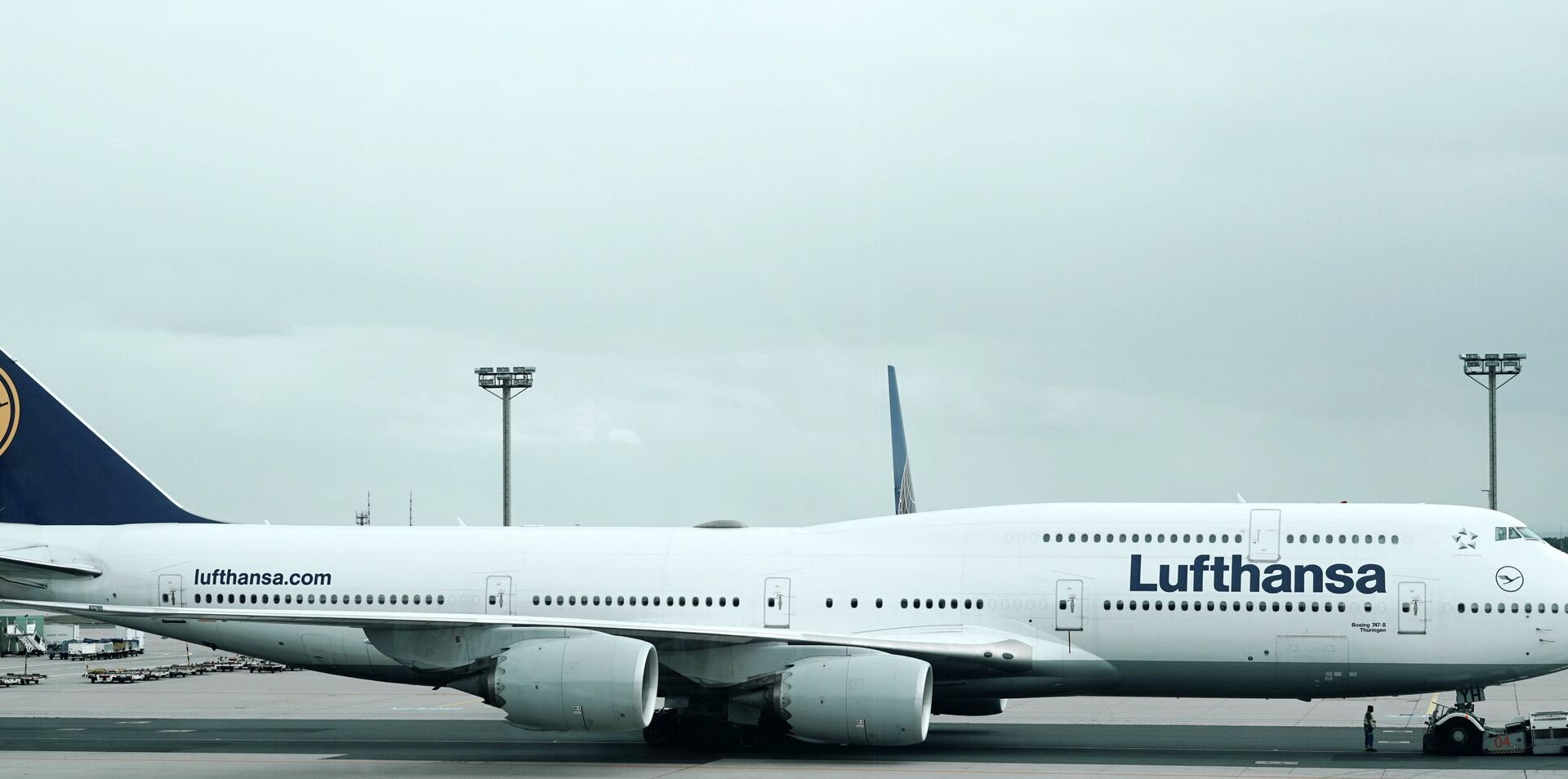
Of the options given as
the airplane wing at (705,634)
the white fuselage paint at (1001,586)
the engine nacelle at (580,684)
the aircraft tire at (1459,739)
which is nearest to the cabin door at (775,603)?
the white fuselage paint at (1001,586)

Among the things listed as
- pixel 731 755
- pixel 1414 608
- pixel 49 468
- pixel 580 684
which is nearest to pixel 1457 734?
pixel 1414 608

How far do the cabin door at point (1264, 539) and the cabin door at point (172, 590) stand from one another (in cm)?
1858

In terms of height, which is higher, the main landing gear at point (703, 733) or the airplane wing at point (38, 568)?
the airplane wing at point (38, 568)

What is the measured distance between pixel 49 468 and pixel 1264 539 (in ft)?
72.1

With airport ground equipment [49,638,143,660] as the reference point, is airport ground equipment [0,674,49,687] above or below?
above

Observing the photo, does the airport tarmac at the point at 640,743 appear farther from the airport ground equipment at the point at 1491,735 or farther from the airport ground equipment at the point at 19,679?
the airport ground equipment at the point at 19,679

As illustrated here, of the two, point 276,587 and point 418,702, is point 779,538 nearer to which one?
point 276,587

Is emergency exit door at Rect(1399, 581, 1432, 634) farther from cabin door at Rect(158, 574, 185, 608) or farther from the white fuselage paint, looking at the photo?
cabin door at Rect(158, 574, 185, 608)

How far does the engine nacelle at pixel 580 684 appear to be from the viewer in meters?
23.3

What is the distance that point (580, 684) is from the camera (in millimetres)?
23344

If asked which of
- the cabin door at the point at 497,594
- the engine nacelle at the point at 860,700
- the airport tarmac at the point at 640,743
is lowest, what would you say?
the airport tarmac at the point at 640,743

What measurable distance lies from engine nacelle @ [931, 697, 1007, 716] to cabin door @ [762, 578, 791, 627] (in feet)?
10.4

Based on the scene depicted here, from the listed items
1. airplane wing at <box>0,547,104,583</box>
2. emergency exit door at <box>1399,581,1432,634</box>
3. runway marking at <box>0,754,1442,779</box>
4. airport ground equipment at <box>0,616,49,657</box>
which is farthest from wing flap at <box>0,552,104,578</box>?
airport ground equipment at <box>0,616,49,657</box>

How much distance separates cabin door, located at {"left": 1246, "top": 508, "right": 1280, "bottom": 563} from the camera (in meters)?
25.2
